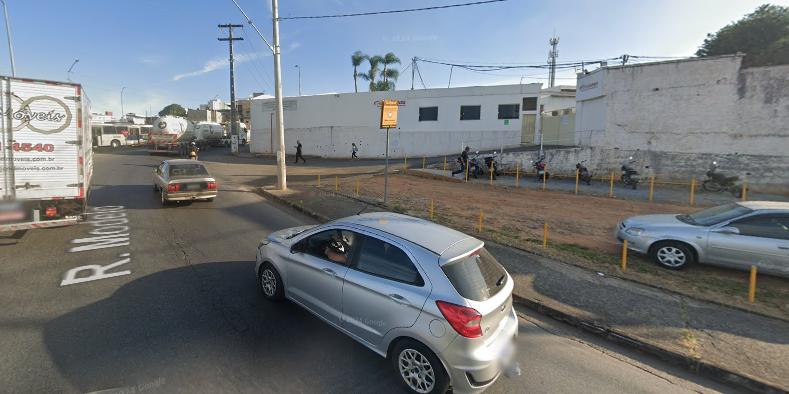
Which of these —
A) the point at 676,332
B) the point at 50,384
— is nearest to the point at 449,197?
the point at 676,332

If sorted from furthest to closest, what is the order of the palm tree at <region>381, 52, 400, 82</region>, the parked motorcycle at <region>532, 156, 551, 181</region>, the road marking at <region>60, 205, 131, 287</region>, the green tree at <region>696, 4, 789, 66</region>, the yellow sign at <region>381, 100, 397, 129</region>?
the palm tree at <region>381, 52, 400, 82</region>, the green tree at <region>696, 4, 789, 66</region>, the parked motorcycle at <region>532, 156, 551, 181</region>, the yellow sign at <region>381, 100, 397, 129</region>, the road marking at <region>60, 205, 131, 287</region>

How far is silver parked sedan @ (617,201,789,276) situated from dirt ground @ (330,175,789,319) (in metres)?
0.27

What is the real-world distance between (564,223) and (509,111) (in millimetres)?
19773

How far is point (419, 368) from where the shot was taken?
321 cm

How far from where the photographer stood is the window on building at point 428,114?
30087 millimetres

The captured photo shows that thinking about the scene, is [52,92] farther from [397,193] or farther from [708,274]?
[708,274]

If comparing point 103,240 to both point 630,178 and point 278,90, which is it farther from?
point 630,178

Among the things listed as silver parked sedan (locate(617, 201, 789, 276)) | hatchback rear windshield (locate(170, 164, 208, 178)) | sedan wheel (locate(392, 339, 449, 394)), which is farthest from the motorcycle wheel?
hatchback rear windshield (locate(170, 164, 208, 178))

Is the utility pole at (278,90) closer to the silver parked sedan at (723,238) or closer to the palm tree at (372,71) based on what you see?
the silver parked sedan at (723,238)

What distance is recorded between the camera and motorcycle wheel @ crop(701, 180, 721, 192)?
1515 cm

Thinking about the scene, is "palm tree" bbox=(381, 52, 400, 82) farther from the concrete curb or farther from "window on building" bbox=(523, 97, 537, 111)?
the concrete curb

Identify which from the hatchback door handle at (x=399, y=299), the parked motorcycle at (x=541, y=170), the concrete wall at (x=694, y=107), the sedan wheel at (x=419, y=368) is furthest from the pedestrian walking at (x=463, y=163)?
the sedan wheel at (x=419, y=368)

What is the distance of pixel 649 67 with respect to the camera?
17.4 meters

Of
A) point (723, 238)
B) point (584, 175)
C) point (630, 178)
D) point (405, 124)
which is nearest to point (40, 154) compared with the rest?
point (723, 238)
